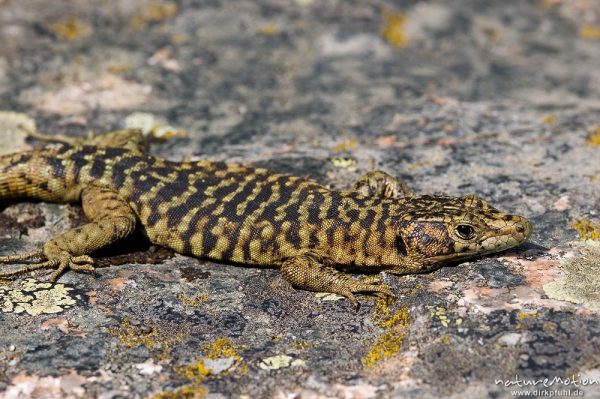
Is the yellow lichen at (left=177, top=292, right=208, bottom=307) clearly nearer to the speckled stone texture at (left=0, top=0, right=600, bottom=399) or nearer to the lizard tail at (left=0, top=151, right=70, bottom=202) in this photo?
the speckled stone texture at (left=0, top=0, right=600, bottom=399)

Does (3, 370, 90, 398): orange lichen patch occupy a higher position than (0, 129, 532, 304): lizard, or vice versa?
(0, 129, 532, 304): lizard

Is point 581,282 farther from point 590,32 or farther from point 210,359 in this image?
point 590,32

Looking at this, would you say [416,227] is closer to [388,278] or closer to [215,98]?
[388,278]

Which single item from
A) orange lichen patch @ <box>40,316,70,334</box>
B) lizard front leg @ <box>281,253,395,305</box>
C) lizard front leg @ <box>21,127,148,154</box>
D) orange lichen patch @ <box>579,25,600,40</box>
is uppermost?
orange lichen patch @ <box>579,25,600,40</box>

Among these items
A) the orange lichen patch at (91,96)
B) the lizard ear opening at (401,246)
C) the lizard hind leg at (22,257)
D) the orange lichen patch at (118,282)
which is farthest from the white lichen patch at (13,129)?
the lizard ear opening at (401,246)

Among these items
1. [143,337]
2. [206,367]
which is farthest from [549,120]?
[143,337]

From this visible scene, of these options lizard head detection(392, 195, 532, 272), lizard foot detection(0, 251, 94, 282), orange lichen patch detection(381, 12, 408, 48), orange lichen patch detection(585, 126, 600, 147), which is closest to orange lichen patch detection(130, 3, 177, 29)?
orange lichen patch detection(381, 12, 408, 48)

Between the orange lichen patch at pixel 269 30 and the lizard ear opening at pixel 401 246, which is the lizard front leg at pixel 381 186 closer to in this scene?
the lizard ear opening at pixel 401 246
